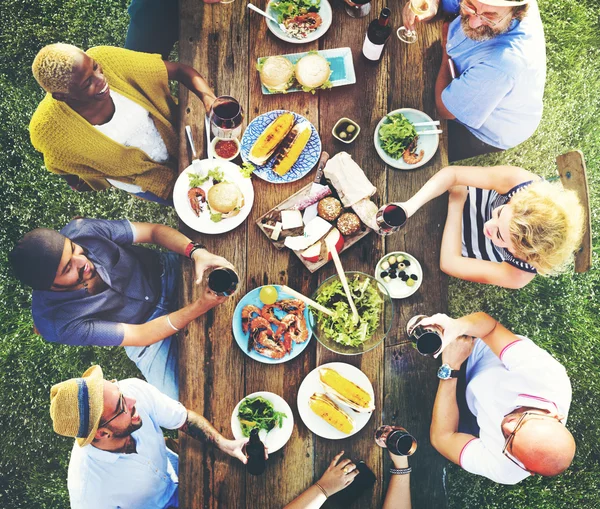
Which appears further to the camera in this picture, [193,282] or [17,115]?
[17,115]

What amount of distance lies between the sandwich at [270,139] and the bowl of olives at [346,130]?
25 centimetres

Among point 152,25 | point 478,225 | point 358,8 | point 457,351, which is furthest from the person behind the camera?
point 152,25

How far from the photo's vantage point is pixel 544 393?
2.46m

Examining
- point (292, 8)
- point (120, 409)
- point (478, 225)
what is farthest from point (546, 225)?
point (120, 409)

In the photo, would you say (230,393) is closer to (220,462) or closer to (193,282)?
(220,462)

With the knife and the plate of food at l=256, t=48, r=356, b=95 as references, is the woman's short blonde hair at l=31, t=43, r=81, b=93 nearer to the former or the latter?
the plate of food at l=256, t=48, r=356, b=95

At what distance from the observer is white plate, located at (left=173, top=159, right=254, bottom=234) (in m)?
2.55

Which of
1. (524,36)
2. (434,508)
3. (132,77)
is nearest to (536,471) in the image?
(434,508)

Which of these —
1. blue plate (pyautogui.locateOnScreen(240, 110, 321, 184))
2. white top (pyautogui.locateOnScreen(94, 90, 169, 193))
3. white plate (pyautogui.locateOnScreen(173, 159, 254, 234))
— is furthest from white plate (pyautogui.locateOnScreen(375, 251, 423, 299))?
white top (pyautogui.locateOnScreen(94, 90, 169, 193))

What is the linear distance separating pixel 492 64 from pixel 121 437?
116 inches

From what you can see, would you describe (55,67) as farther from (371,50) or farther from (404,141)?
(404,141)

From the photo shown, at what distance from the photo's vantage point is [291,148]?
257cm

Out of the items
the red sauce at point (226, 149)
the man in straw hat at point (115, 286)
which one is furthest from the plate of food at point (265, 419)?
the red sauce at point (226, 149)

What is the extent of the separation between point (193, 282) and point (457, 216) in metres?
1.53
